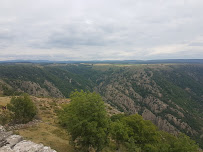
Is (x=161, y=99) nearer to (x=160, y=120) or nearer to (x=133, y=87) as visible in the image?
(x=160, y=120)

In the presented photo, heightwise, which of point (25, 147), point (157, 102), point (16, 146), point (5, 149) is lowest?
point (157, 102)

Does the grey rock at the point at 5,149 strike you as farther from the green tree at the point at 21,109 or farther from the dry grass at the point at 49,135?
the green tree at the point at 21,109

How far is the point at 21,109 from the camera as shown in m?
20.0

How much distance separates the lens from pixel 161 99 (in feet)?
422

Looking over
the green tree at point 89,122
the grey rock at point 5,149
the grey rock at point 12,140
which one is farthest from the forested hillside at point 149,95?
the green tree at point 89,122

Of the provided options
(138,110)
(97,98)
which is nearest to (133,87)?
(138,110)

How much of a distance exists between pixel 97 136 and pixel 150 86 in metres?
154

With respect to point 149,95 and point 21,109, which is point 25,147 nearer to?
point 21,109

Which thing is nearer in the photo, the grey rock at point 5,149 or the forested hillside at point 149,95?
the grey rock at point 5,149

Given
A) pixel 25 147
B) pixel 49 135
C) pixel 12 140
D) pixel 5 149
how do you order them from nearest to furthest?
pixel 5 149
pixel 25 147
pixel 12 140
pixel 49 135

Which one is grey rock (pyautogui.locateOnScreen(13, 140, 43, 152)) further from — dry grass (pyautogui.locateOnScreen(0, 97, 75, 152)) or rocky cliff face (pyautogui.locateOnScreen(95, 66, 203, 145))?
rocky cliff face (pyautogui.locateOnScreen(95, 66, 203, 145))

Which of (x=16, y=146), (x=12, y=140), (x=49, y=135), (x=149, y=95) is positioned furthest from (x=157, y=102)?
(x=16, y=146)

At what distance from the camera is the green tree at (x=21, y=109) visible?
1967 centimetres

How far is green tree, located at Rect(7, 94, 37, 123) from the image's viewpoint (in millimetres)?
19667
